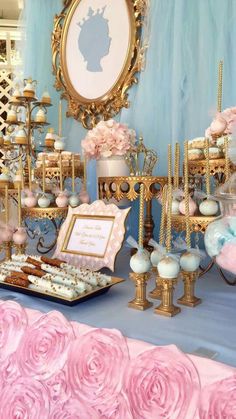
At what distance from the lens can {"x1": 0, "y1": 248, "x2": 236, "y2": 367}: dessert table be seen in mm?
460

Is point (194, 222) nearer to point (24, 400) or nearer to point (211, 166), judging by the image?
point (211, 166)

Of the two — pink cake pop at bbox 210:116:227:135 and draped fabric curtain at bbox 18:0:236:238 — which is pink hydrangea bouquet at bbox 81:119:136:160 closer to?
draped fabric curtain at bbox 18:0:236:238

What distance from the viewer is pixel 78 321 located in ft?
1.75

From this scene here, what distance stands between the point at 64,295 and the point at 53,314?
85 mm

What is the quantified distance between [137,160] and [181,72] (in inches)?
10.9

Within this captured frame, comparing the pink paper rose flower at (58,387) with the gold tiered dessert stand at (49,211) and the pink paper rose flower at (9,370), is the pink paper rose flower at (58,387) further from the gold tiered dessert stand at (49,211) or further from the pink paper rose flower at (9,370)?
the gold tiered dessert stand at (49,211)

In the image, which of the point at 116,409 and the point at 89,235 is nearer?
the point at 116,409

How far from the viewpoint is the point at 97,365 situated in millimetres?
435

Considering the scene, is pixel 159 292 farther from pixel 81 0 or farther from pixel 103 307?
pixel 81 0

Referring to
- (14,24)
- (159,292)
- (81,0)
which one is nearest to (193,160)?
(159,292)

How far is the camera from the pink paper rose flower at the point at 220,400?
13.6 inches

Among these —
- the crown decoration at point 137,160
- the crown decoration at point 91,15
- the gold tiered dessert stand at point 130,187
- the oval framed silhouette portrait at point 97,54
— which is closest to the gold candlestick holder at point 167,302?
the gold tiered dessert stand at point 130,187

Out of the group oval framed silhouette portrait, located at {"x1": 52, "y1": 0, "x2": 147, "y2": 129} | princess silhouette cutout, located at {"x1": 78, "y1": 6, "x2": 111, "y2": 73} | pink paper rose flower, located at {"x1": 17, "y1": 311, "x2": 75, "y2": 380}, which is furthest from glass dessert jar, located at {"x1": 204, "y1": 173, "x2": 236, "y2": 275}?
princess silhouette cutout, located at {"x1": 78, "y1": 6, "x2": 111, "y2": 73}

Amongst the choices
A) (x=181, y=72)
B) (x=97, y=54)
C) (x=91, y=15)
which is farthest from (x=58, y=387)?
(x=91, y=15)
